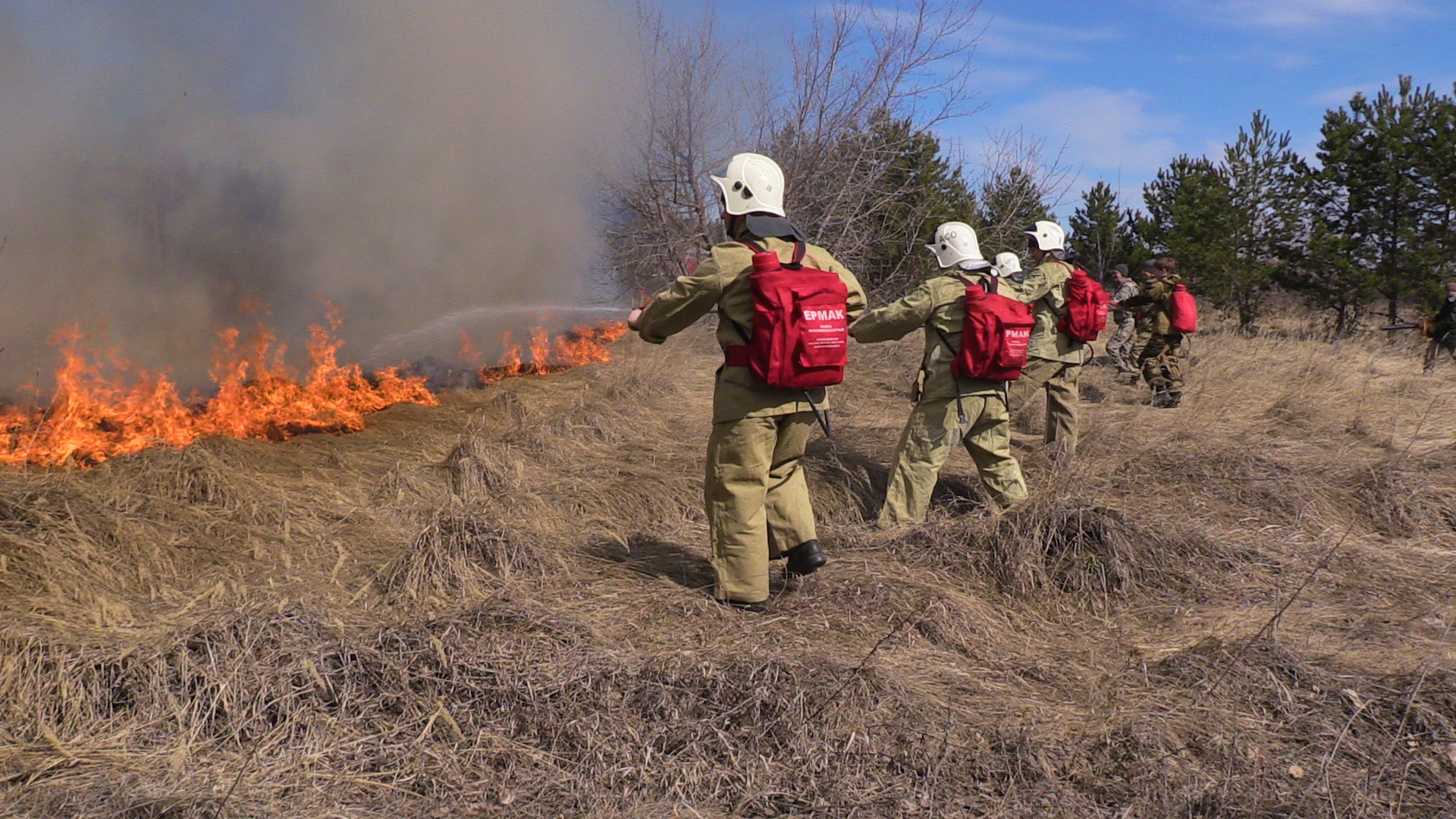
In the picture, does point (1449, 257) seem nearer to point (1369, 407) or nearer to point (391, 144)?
point (1369, 407)

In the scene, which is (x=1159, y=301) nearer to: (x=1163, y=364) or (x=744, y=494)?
(x=1163, y=364)

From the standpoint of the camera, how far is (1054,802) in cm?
252

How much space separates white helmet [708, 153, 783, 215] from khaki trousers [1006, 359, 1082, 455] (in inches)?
125

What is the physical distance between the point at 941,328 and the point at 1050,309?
6.75 feet

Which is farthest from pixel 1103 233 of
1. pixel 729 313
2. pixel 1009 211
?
pixel 729 313

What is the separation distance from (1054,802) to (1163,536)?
217 cm

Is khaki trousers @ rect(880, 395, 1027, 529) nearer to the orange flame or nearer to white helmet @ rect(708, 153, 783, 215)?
white helmet @ rect(708, 153, 783, 215)

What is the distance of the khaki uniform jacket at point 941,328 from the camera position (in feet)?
15.8

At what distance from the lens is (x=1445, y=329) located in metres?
11.0

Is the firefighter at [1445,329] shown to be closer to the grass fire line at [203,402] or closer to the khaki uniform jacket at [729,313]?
the khaki uniform jacket at [729,313]

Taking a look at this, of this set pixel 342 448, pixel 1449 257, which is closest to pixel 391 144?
pixel 342 448

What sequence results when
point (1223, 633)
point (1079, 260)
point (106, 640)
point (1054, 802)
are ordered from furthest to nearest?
point (1079, 260), point (1223, 633), point (106, 640), point (1054, 802)

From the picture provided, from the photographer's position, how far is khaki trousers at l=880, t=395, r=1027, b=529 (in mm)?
4980

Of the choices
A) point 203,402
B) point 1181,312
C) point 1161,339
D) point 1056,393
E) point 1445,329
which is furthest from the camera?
point 1445,329
